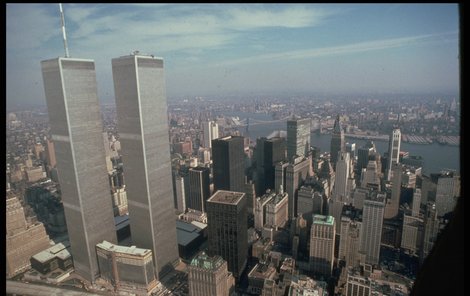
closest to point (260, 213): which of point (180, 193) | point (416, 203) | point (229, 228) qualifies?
point (229, 228)

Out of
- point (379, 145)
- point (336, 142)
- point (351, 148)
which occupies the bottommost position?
point (351, 148)

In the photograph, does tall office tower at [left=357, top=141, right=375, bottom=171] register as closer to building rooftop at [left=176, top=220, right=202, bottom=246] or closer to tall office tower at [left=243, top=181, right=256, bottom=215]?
tall office tower at [left=243, top=181, right=256, bottom=215]

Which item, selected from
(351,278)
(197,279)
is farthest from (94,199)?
(351,278)

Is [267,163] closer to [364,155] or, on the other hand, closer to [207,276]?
[364,155]

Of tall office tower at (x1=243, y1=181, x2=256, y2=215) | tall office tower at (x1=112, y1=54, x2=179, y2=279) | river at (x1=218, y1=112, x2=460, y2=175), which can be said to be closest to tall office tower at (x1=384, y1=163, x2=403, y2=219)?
river at (x1=218, y1=112, x2=460, y2=175)

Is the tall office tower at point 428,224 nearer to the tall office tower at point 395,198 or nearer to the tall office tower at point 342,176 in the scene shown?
the tall office tower at point 395,198

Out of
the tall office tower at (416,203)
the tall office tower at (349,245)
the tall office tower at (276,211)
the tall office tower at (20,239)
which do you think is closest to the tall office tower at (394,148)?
the tall office tower at (416,203)
